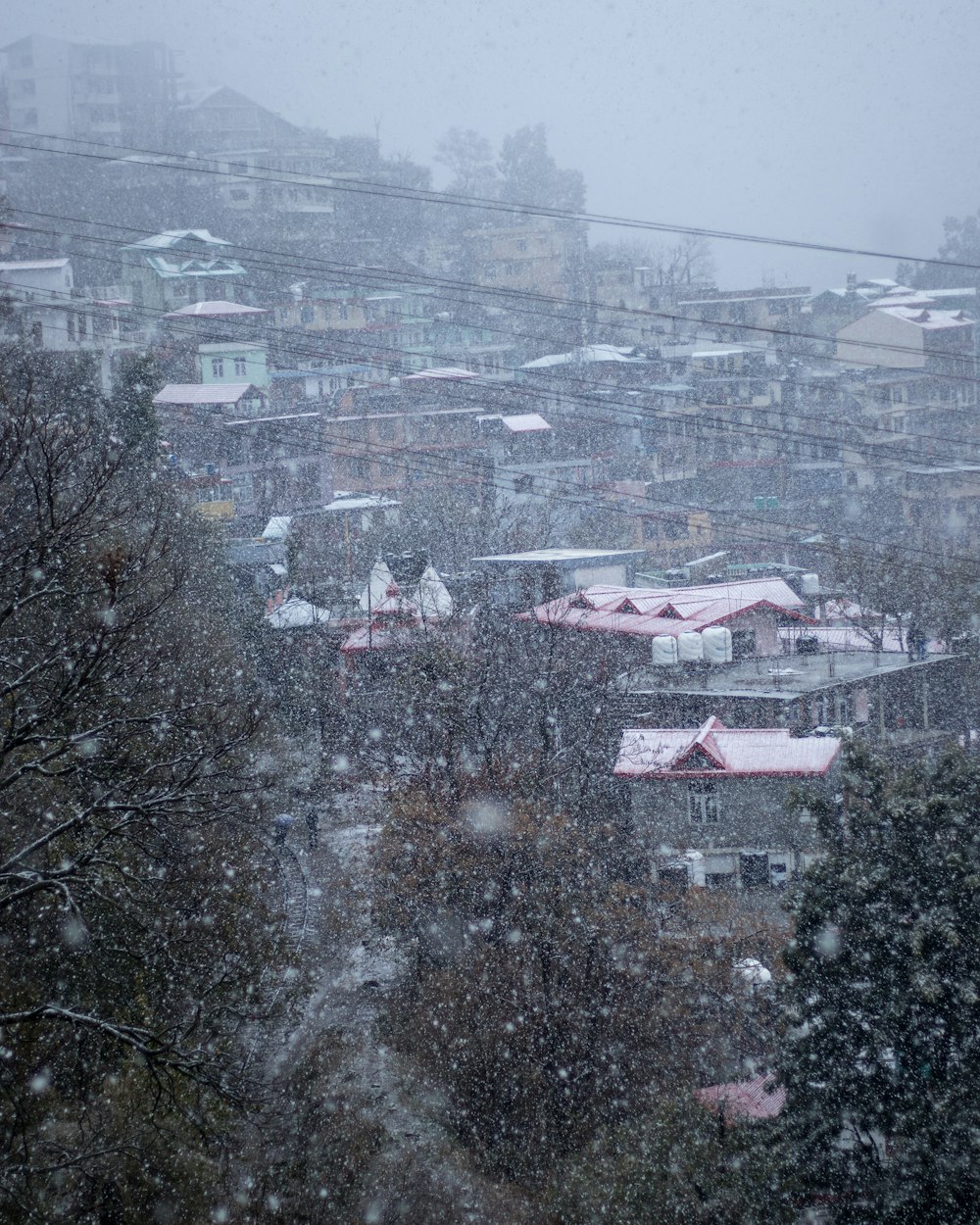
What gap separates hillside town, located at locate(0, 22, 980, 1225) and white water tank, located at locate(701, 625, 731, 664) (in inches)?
3.0

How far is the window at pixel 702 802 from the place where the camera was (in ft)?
35.2

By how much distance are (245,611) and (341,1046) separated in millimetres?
9137

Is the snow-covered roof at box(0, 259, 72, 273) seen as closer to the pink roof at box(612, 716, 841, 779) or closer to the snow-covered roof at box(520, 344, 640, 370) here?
the snow-covered roof at box(520, 344, 640, 370)

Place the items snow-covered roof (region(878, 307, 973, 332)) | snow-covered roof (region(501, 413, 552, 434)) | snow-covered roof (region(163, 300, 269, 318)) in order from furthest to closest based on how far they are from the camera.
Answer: snow-covered roof (region(878, 307, 973, 332)) → snow-covered roof (region(163, 300, 269, 318)) → snow-covered roof (region(501, 413, 552, 434))

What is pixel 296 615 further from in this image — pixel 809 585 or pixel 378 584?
pixel 809 585

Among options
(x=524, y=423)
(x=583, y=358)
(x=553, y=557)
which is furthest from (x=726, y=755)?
(x=583, y=358)

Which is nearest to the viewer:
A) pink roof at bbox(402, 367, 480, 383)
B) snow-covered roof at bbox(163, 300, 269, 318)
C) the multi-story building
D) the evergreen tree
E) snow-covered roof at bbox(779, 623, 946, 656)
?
the evergreen tree

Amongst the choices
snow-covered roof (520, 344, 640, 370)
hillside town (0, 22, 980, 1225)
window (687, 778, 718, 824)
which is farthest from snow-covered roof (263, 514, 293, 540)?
snow-covered roof (520, 344, 640, 370)

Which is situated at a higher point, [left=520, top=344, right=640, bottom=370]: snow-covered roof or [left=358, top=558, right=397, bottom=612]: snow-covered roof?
[left=520, top=344, right=640, bottom=370]: snow-covered roof

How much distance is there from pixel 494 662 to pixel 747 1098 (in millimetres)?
6105

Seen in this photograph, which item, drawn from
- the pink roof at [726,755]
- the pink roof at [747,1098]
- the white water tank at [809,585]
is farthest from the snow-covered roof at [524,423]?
the pink roof at [747,1098]

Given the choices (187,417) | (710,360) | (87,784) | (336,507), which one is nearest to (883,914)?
(87,784)

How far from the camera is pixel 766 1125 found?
585cm

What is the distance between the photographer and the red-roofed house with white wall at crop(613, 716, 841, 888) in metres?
10.5
